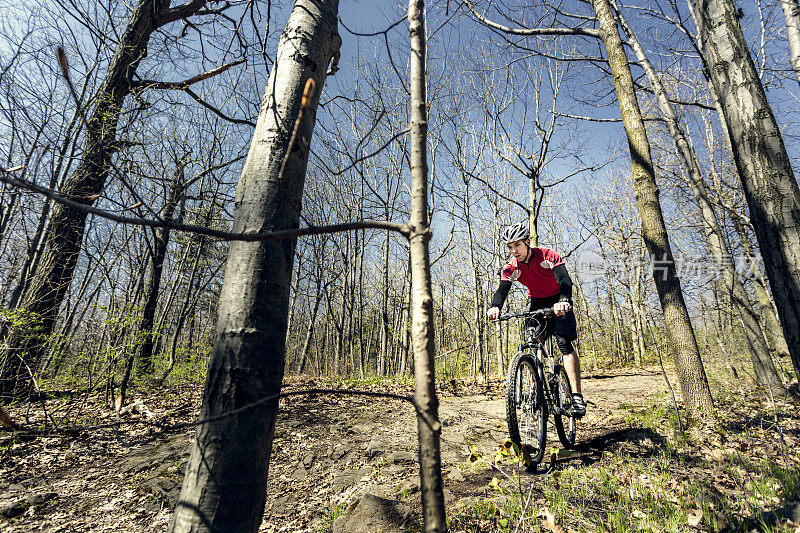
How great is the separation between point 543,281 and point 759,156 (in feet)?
6.58

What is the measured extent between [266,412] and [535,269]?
3.27m

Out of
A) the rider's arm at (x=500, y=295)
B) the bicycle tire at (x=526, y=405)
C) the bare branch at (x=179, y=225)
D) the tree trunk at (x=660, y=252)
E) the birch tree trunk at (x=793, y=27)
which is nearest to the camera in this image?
the bare branch at (x=179, y=225)

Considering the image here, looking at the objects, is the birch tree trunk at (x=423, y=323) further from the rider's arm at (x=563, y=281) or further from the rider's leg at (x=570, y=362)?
the rider's leg at (x=570, y=362)

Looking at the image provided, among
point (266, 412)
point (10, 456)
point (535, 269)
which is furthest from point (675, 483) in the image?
point (10, 456)

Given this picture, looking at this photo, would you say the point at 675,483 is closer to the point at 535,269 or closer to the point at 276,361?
the point at 535,269

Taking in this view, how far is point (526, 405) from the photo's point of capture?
3.37m

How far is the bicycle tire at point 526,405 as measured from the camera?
10.4 feet

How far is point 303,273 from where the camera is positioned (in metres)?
17.6

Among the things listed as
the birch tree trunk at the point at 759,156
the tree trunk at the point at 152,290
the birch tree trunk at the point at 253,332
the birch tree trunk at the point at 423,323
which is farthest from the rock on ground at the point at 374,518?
the tree trunk at the point at 152,290

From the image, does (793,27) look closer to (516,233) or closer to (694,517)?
(516,233)

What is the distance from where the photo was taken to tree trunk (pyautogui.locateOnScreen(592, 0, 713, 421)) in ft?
14.5

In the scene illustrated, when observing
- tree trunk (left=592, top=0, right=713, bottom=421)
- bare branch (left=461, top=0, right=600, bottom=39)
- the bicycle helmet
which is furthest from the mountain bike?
bare branch (left=461, top=0, right=600, bottom=39)

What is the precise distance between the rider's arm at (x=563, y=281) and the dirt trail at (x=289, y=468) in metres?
1.74

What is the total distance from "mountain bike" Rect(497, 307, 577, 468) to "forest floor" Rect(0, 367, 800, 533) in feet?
0.71
